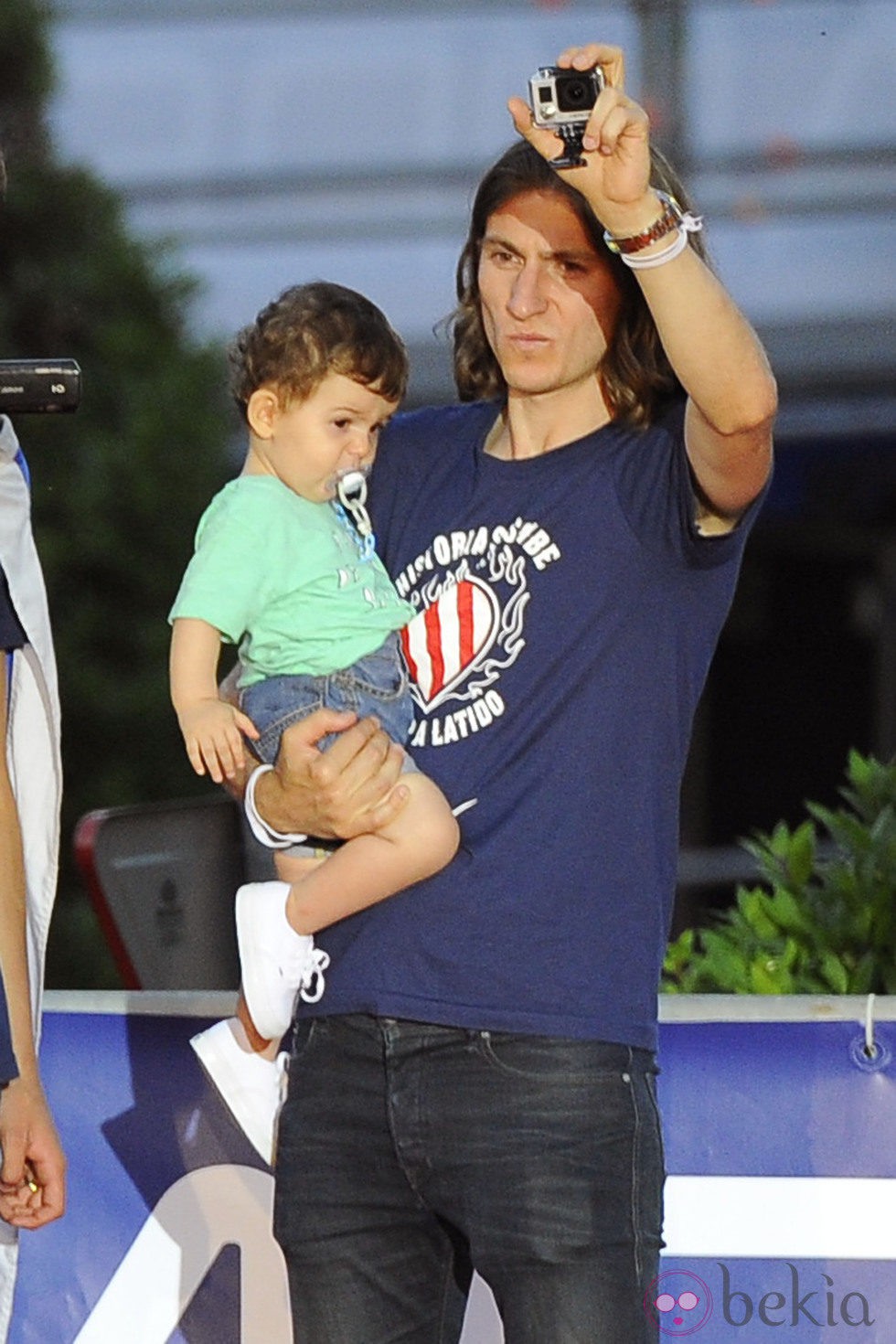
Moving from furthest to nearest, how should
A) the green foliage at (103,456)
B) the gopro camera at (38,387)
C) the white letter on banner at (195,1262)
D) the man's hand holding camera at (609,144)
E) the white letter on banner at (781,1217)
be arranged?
the green foliage at (103,456), the white letter on banner at (195,1262), the white letter on banner at (781,1217), the gopro camera at (38,387), the man's hand holding camera at (609,144)

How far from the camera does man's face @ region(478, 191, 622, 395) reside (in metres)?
2.68

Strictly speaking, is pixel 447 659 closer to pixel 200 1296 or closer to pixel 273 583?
pixel 273 583

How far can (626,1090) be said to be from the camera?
2.49m

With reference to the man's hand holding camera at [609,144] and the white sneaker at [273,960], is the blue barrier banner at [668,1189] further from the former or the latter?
the man's hand holding camera at [609,144]

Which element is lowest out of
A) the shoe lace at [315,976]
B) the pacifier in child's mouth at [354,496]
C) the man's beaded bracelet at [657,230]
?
the shoe lace at [315,976]

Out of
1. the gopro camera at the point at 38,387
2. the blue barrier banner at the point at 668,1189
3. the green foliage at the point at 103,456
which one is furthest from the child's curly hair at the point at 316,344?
the green foliage at the point at 103,456

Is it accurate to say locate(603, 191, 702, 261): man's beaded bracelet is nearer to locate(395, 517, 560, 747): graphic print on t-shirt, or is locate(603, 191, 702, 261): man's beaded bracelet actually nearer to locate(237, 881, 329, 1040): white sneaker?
locate(395, 517, 560, 747): graphic print on t-shirt

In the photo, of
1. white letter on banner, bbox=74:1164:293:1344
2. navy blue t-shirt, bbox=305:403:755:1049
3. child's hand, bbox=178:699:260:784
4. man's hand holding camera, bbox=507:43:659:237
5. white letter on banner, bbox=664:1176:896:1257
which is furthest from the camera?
white letter on banner, bbox=74:1164:293:1344

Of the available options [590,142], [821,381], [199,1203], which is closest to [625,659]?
[590,142]

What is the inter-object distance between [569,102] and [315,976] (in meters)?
1.03

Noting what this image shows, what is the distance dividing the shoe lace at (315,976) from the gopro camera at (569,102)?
937 millimetres

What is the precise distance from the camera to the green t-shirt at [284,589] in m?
2.72

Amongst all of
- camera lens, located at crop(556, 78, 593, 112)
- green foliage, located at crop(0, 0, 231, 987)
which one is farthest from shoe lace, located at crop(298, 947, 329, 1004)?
green foliage, located at crop(0, 0, 231, 987)

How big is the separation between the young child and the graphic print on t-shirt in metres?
0.04
